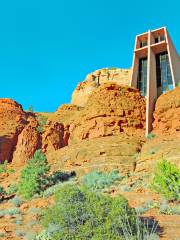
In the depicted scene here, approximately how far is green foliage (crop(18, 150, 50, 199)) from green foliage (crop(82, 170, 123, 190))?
293 centimetres

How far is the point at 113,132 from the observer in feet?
112

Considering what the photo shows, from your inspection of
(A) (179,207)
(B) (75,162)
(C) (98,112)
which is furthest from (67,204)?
(C) (98,112)

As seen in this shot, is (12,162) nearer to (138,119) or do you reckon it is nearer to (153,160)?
(138,119)

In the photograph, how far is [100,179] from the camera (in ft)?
83.0

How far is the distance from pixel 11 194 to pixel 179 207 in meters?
13.6

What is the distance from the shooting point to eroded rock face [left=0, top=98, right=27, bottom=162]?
4581cm

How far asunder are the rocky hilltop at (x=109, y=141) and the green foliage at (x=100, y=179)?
2.66 ft

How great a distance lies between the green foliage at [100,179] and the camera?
23.9m

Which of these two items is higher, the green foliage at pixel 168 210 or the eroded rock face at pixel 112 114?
the eroded rock face at pixel 112 114

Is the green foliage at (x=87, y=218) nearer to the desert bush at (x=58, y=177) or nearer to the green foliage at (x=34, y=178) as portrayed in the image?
the green foliage at (x=34, y=178)

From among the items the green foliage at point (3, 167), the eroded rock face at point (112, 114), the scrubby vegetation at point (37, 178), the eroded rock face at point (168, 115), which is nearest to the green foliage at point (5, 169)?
the green foliage at point (3, 167)

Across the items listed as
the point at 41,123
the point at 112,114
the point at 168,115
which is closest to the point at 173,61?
the point at 168,115

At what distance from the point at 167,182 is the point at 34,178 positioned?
31.4 ft

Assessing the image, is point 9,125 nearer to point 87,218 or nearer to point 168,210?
point 168,210
